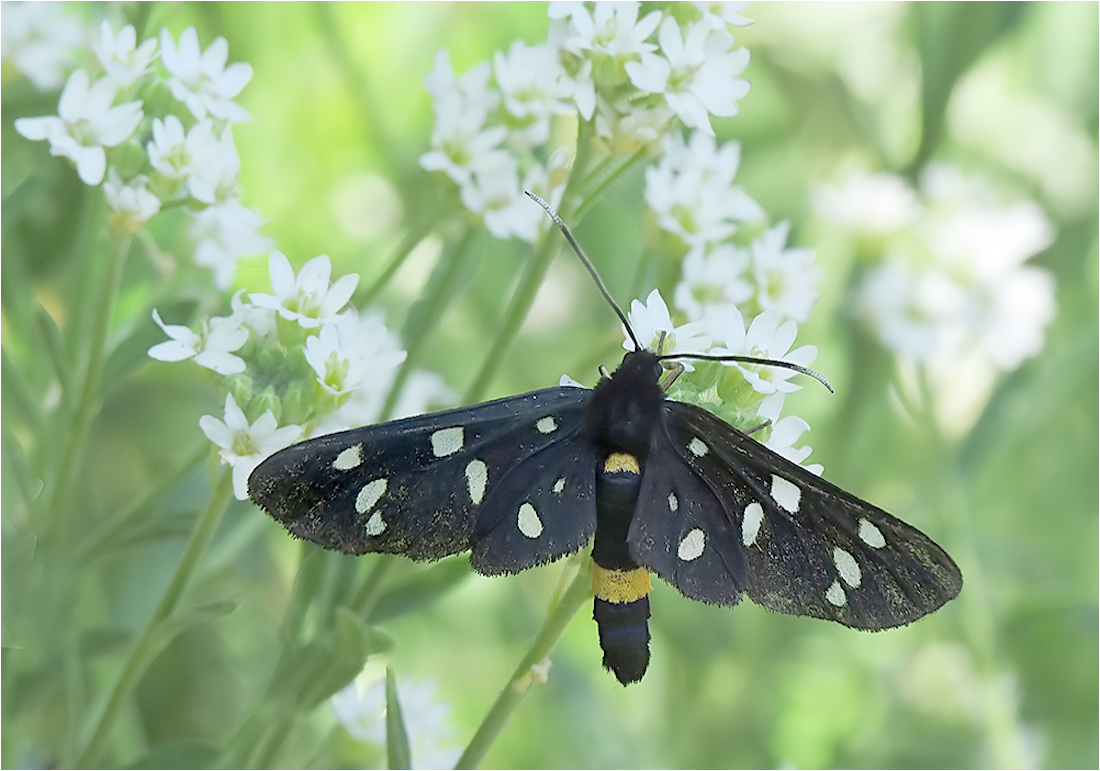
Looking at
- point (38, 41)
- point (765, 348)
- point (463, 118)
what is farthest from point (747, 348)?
point (38, 41)

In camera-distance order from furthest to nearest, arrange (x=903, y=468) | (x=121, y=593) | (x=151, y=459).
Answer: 1. (x=903, y=468)
2. (x=151, y=459)
3. (x=121, y=593)

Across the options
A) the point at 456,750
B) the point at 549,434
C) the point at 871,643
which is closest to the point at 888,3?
the point at 871,643

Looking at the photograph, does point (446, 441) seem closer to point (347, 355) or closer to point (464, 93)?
point (347, 355)

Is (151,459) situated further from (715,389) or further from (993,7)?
(993,7)

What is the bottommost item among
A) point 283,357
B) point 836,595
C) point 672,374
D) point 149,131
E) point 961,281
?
point 961,281

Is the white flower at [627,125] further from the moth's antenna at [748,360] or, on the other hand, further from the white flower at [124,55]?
the white flower at [124,55]

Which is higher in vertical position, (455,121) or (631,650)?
(455,121)

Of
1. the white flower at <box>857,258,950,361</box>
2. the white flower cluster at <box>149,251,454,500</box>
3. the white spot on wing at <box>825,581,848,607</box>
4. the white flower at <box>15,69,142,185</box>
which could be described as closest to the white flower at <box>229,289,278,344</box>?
the white flower cluster at <box>149,251,454,500</box>
